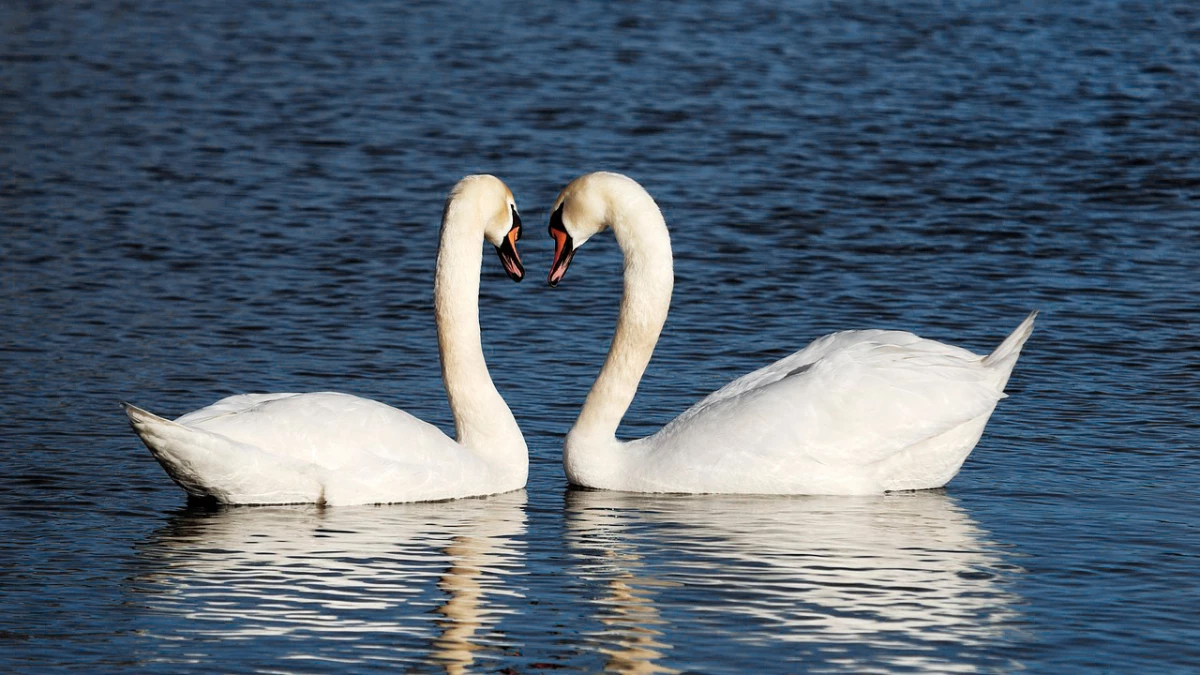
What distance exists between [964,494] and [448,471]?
246 centimetres

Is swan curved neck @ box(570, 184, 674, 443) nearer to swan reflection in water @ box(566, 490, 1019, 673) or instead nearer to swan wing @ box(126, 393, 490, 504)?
swan reflection in water @ box(566, 490, 1019, 673)

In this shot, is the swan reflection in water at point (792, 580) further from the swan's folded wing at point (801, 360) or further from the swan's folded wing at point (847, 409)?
the swan's folded wing at point (801, 360)

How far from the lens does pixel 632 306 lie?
1030 centimetres

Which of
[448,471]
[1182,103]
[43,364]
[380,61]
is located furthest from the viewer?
[380,61]

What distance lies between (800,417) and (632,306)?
1.19 metres

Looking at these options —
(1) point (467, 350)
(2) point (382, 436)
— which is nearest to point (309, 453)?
(2) point (382, 436)

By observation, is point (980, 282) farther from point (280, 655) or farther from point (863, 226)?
point (280, 655)

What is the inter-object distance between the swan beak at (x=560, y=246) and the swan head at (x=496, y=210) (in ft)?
0.64

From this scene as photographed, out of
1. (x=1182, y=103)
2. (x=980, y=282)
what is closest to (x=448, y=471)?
(x=980, y=282)

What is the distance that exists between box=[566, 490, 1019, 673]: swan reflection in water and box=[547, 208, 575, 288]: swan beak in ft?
3.64

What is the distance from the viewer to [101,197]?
1753 cm

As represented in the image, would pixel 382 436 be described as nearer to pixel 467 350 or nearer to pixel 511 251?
pixel 467 350

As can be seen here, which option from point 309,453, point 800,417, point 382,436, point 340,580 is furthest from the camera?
point 800,417

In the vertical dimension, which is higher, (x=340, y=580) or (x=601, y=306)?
(x=340, y=580)
